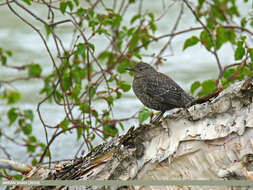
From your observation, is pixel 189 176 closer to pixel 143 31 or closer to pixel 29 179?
pixel 29 179

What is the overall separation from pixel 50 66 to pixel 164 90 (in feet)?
13.7

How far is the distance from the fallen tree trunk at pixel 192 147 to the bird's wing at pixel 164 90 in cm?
181

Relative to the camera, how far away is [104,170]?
10.3 feet

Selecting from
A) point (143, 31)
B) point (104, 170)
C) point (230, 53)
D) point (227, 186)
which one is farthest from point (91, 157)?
point (230, 53)

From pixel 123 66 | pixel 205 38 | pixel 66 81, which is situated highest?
pixel 205 38

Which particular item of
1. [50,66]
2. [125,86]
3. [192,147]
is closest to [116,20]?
[125,86]

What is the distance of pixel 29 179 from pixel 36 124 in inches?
168

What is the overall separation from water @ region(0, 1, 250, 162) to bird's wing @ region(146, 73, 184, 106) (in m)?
1.38

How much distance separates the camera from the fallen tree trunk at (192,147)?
3.03 metres

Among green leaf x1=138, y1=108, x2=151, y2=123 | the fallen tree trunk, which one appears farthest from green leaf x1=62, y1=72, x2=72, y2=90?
the fallen tree trunk

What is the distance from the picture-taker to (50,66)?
9047 millimetres

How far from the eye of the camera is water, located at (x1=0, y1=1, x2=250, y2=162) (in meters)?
7.18

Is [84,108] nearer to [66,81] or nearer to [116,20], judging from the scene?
[66,81]

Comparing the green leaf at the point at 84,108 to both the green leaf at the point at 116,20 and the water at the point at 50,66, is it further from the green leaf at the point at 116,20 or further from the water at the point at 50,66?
the water at the point at 50,66
